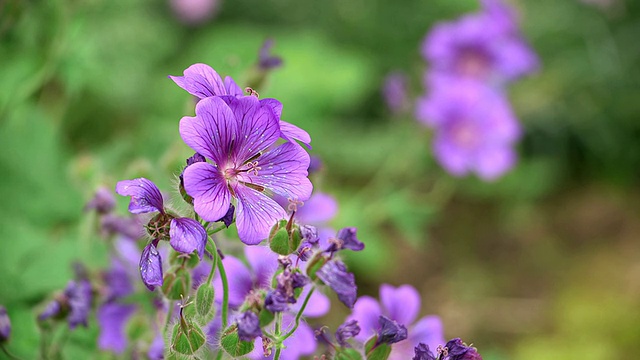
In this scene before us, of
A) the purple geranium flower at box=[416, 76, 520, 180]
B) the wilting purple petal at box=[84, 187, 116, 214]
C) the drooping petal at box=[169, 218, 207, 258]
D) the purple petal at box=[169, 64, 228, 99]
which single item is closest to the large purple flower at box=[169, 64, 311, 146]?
the purple petal at box=[169, 64, 228, 99]

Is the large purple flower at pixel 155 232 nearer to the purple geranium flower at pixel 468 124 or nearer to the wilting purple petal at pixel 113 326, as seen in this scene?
the wilting purple petal at pixel 113 326

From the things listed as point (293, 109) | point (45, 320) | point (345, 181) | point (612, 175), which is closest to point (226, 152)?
point (45, 320)

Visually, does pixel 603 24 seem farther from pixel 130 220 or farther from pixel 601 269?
pixel 130 220

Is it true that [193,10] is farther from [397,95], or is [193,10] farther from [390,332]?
[390,332]

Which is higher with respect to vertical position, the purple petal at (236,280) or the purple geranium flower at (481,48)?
the purple geranium flower at (481,48)

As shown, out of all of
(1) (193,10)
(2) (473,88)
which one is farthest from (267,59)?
(1) (193,10)

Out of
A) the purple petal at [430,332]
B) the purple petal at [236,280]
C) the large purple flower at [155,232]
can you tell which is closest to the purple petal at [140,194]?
the large purple flower at [155,232]

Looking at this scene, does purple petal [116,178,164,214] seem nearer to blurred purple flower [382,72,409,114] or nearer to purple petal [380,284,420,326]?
purple petal [380,284,420,326]
